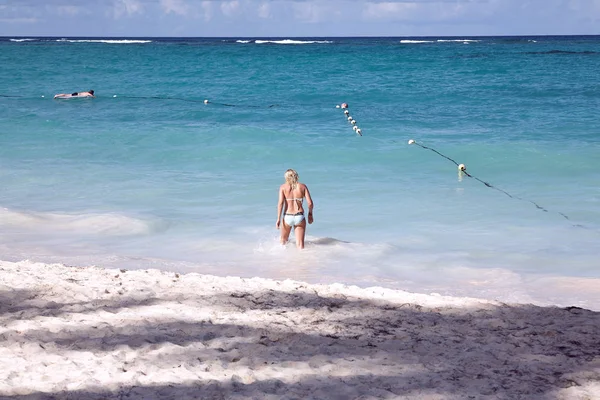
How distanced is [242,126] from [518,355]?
52.6 feet

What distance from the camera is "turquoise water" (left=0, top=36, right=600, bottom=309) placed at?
29.5ft

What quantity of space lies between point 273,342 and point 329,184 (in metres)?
8.21

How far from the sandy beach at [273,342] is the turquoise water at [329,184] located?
1.43m

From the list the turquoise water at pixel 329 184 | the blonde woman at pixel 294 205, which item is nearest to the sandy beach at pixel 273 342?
the turquoise water at pixel 329 184

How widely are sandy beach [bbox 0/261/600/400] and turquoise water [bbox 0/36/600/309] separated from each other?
143 centimetres

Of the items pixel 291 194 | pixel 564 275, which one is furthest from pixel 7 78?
pixel 564 275

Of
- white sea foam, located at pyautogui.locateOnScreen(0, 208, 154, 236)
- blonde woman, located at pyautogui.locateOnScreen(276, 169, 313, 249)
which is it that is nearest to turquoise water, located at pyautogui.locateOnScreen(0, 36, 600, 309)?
white sea foam, located at pyautogui.locateOnScreen(0, 208, 154, 236)

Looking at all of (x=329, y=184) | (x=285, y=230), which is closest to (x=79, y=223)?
(x=285, y=230)

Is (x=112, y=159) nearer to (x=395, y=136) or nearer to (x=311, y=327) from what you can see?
(x=395, y=136)

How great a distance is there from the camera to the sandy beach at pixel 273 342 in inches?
191

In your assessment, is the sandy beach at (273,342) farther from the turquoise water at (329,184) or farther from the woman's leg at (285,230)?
the woman's leg at (285,230)

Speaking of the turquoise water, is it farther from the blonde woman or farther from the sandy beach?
the sandy beach

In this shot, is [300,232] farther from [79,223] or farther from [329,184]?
[329,184]

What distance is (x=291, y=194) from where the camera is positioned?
9.49 metres
